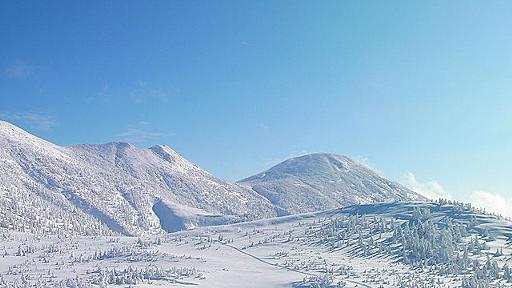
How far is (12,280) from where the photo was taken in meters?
170

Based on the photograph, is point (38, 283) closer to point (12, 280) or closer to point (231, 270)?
point (12, 280)

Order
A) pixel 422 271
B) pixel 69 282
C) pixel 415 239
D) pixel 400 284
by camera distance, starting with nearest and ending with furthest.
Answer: pixel 400 284
pixel 69 282
pixel 422 271
pixel 415 239

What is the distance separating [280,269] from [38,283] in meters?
77.6

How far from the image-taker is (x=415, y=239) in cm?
19962

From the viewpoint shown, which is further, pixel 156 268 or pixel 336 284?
pixel 156 268

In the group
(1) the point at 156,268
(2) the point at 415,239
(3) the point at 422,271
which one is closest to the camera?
(3) the point at 422,271

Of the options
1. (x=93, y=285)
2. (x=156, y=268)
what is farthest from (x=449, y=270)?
(x=93, y=285)

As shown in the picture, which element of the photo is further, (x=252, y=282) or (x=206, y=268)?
(x=206, y=268)

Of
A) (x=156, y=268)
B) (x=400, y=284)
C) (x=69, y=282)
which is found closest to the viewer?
(x=400, y=284)

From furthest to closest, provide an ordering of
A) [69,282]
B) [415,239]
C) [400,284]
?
[415,239] → [69,282] → [400,284]

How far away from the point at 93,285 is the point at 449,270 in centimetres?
10562

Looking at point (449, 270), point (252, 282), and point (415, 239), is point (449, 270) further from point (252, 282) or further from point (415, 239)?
point (252, 282)

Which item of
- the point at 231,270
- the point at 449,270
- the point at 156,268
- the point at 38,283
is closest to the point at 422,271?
the point at 449,270

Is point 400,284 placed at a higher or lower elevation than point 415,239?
lower
